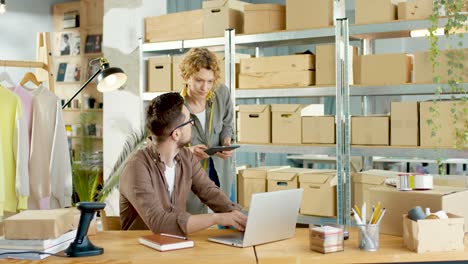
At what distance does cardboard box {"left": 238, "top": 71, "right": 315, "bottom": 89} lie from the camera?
5.37 m

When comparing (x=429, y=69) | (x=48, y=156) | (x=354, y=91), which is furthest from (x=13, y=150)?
(x=429, y=69)

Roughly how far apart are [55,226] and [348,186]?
2904mm

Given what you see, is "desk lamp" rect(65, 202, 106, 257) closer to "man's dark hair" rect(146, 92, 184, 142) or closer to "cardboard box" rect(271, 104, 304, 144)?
"man's dark hair" rect(146, 92, 184, 142)

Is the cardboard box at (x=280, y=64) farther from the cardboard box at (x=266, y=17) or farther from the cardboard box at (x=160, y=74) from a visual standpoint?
the cardboard box at (x=160, y=74)

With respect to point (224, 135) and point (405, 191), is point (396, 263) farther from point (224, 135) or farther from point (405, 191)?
point (224, 135)

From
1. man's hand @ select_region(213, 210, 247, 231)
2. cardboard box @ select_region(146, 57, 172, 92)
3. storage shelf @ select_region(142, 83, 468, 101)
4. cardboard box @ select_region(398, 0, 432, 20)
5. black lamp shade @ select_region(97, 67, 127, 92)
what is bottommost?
man's hand @ select_region(213, 210, 247, 231)

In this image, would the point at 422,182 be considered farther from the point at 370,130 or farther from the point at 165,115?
the point at 370,130

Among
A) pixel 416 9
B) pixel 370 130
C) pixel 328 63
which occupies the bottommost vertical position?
pixel 370 130

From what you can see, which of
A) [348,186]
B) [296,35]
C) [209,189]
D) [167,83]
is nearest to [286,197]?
[209,189]

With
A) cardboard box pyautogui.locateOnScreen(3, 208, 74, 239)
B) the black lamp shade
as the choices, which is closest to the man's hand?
cardboard box pyautogui.locateOnScreen(3, 208, 74, 239)

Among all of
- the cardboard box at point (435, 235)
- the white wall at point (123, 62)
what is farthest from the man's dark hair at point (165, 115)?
the white wall at point (123, 62)

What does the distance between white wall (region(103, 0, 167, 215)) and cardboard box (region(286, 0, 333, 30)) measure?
1.61 metres

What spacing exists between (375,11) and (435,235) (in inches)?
107

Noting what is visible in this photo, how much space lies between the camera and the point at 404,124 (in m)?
4.96
